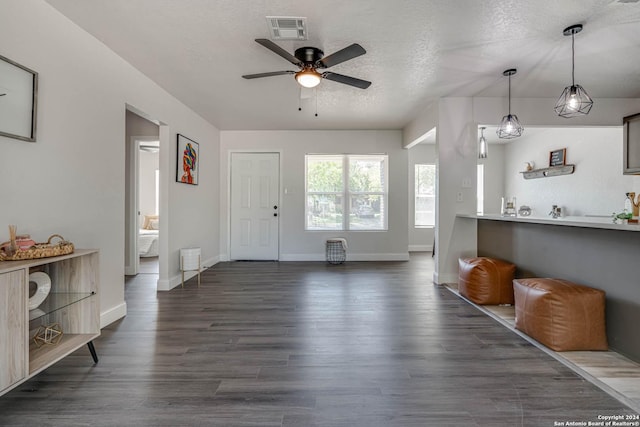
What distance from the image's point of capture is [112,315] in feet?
8.87

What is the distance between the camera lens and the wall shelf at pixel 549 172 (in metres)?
5.41

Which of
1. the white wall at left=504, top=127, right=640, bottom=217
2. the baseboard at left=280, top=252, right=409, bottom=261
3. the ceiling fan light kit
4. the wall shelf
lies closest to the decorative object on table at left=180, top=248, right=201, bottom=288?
the baseboard at left=280, top=252, right=409, bottom=261

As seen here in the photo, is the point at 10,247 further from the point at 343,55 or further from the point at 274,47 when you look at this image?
the point at 343,55

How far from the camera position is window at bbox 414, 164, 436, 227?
7.14 meters

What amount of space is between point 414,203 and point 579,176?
2.98 metres

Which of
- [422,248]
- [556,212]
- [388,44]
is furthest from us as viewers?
[422,248]

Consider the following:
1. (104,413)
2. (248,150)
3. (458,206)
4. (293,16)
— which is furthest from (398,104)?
(104,413)

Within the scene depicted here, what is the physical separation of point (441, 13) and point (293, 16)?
1.05 meters

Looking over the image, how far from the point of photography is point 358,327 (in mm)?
2559

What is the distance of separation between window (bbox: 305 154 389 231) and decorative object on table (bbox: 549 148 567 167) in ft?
10.5

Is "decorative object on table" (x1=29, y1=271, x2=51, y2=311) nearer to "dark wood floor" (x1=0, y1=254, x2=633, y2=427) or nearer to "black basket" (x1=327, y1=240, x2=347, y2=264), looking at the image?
"dark wood floor" (x1=0, y1=254, x2=633, y2=427)

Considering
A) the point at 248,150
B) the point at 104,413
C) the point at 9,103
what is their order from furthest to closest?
the point at 248,150 → the point at 9,103 → the point at 104,413

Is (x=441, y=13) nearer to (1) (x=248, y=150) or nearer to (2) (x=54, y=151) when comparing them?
(2) (x=54, y=151)

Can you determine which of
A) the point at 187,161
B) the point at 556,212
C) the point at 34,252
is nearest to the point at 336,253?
the point at 187,161
